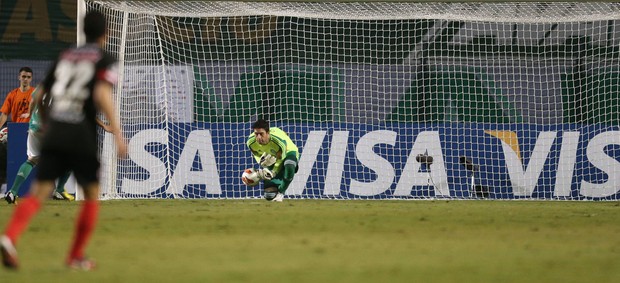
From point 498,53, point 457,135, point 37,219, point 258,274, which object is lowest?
point 258,274

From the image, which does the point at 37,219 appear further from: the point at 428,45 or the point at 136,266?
the point at 428,45

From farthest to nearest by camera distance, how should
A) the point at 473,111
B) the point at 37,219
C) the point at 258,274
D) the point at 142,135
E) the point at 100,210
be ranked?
the point at 473,111 < the point at 142,135 < the point at 100,210 < the point at 37,219 < the point at 258,274

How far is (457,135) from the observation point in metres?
19.9

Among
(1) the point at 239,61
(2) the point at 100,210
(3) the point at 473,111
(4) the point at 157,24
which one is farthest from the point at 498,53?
(2) the point at 100,210

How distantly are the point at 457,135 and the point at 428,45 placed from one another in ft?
7.74

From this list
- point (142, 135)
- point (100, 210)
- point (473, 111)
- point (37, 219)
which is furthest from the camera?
point (473, 111)

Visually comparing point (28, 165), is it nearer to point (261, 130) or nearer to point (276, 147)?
point (261, 130)

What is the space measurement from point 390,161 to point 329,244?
32.4 ft

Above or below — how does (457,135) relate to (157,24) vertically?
below

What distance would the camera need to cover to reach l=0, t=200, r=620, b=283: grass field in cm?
751

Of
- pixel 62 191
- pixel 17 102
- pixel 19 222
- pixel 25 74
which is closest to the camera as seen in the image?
pixel 19 222

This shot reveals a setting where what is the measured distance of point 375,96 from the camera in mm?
21500

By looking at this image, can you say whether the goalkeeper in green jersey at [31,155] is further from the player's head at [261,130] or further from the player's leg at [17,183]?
the player's head at [261,130]

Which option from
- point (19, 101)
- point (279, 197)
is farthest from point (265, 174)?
point (19, 101)
